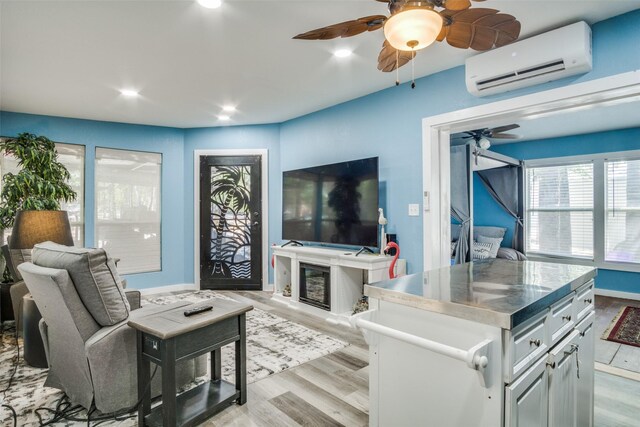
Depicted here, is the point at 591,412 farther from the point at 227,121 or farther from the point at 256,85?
the point at 227,121

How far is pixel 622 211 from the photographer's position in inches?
201

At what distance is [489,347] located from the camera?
1.08 meters

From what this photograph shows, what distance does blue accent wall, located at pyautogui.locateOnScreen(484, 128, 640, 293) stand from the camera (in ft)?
16.4

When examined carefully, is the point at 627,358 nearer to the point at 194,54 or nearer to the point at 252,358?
the point at 252,358

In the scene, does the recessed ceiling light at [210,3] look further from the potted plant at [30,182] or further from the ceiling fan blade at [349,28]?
the potted plant at [30,182]

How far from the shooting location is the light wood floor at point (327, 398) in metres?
1.95

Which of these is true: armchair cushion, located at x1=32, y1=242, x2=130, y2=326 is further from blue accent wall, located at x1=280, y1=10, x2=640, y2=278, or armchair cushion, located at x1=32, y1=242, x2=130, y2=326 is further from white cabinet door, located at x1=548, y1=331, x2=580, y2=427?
blue accent wall, located at x1=280, y1=10, x2=640, y2=278

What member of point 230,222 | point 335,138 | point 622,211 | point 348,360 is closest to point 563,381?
point 348,360

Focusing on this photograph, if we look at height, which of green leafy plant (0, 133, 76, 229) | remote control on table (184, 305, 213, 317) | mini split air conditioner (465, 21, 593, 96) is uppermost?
mini split air conditioner (465, 21, 593, 96)

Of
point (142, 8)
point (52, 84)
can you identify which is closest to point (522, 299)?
point (142, 8)

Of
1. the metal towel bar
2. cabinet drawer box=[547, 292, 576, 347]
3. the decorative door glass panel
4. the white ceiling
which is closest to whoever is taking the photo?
the metal towel bar

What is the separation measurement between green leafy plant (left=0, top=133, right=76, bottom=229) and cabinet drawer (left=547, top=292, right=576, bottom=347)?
14.6 feet

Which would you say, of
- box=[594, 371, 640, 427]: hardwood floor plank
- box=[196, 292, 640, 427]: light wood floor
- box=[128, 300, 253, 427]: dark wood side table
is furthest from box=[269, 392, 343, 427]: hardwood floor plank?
box=[594, 371, 640, 427]: hardwood floor plank

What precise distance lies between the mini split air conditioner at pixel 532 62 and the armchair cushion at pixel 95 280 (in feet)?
9.90
